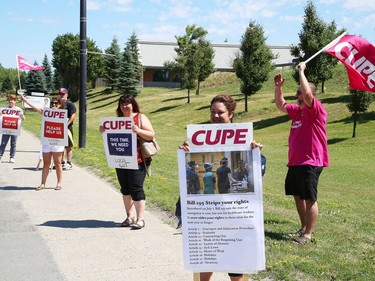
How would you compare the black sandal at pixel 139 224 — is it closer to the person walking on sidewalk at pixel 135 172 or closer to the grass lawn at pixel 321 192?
the person walking on sidewalk at pixel 135 172

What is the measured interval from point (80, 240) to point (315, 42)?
32.4 metres

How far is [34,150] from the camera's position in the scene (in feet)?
59.4

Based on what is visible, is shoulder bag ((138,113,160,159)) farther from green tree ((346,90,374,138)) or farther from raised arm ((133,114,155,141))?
green tree ((346,90,374,138))

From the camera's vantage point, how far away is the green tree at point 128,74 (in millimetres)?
64688

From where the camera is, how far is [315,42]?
119 ft

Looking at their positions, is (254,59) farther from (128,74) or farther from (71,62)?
(71,62)

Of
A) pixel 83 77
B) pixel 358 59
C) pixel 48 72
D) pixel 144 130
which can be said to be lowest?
pixel 144 130

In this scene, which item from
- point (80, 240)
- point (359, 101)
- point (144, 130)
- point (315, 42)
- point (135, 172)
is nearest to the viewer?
point (80, 240)

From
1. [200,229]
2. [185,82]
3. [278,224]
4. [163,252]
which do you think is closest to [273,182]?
[278,224]

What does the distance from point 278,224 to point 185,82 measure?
149 ft

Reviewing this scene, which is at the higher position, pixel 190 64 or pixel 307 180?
pixel 190 64

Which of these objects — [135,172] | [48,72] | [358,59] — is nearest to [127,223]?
[135,172]

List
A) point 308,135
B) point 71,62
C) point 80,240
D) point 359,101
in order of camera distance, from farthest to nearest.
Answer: point 71,62, point 359,101, point 80,240, point 308,135

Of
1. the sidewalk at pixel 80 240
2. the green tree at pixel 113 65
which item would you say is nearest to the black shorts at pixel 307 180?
the sidewalk at pixel 80 240
